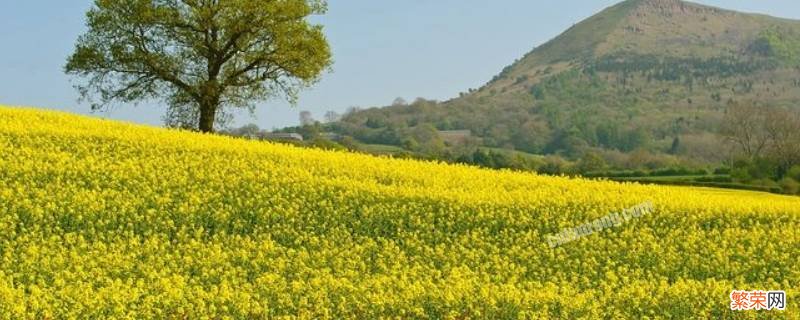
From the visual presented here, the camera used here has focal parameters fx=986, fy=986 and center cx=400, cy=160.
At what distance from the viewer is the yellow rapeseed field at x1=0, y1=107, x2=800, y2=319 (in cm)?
1559

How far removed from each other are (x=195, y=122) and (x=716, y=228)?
31.5 m

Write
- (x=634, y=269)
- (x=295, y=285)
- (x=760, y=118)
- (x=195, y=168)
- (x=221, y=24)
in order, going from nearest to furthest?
(x=295, y=285)
(x=634, y=269)
(x=195, y=168)
(x=221, y=24)
(x=760, y=118)

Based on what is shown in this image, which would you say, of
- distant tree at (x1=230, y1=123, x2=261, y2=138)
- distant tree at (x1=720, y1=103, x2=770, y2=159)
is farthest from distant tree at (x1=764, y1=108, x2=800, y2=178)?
distant tree at (x1=230, y1=123, x2=261, y2=138)

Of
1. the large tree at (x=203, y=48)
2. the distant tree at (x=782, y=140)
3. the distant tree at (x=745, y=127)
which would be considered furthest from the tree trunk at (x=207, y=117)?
the distant tree at (x=745, y=127)

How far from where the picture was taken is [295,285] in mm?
16016

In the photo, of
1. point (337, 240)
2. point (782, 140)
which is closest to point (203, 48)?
point (337, 240)

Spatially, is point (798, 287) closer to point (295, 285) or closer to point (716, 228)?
point (716, 228)

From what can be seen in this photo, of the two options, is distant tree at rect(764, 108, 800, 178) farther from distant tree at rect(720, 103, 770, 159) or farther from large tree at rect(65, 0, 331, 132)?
large tree at rect(65, 0, 331, 132)

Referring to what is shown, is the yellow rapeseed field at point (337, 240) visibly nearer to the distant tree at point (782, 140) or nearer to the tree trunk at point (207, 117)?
the tree trunk at point (207, 117)

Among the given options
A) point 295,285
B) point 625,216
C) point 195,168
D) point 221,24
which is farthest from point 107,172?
point 221,24

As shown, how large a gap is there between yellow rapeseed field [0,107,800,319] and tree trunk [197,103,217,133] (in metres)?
17.0

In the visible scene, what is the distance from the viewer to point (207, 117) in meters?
48.7

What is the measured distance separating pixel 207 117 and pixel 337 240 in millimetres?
28430

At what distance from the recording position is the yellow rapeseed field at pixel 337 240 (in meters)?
15.6
